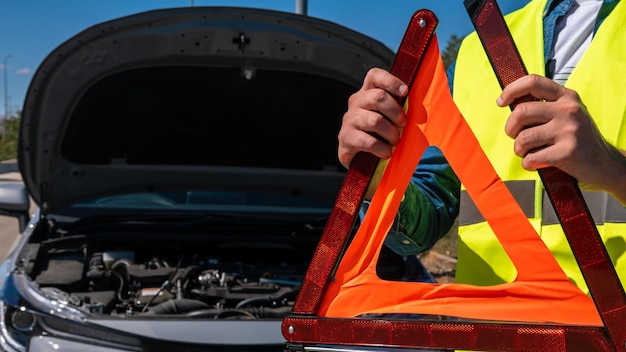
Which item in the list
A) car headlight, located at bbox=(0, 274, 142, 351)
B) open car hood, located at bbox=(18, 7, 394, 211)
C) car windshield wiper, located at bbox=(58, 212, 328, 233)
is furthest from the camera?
car windshield wiper, located at bbox=(58, 212, 328, 233)

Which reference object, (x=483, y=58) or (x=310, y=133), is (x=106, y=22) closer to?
(x=310, y=133)

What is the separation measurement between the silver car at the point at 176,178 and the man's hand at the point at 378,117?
70.9 inches

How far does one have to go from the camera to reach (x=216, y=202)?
16.0 feet

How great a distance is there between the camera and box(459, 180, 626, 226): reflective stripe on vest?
1410mm

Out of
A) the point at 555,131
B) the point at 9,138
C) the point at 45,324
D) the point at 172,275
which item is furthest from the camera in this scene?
the point at 9,138

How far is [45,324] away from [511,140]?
226cm

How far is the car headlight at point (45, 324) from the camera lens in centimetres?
295

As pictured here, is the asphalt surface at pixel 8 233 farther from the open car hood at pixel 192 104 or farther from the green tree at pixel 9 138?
the green tree at pixel 9 138

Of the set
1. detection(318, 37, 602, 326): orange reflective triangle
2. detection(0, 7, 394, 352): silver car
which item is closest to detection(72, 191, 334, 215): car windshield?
detection(0, 7, 394, 352): silver car

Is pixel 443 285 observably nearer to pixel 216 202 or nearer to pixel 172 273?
pixel 172 273

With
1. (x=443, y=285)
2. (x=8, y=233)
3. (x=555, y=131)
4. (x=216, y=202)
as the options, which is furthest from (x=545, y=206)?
(x=8, y=233)

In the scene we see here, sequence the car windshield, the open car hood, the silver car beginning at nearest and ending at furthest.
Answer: the silver car < the open car hood < the car windshield

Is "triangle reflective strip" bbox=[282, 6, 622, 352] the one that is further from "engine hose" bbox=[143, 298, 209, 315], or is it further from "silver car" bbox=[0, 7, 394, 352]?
"engine hose" bbox=[143, 298, 209, 315]

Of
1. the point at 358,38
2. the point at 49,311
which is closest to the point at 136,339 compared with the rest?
the point at 49,311
